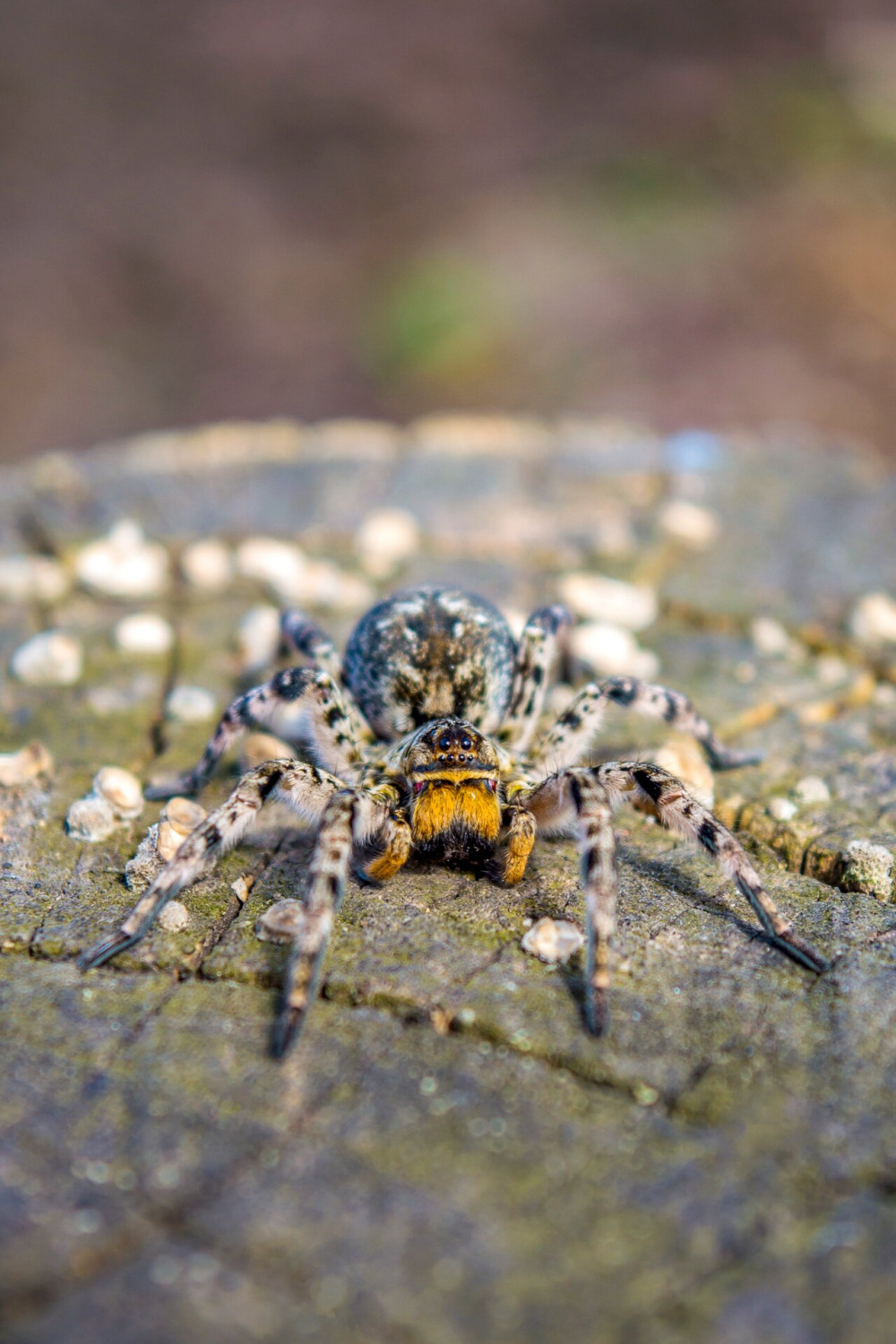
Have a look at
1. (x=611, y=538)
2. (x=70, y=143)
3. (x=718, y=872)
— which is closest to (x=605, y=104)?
(x=70, y=143)

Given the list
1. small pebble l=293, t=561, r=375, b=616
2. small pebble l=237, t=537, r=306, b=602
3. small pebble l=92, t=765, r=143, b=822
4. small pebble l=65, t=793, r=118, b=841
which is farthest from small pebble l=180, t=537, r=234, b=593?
small pebble l=65, t=793, r=118, b=841

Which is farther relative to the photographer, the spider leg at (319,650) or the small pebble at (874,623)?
the small pebble at (874,623)

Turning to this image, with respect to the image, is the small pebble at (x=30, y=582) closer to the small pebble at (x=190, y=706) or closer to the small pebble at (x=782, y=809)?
the small pebble at (x=190, y=706)

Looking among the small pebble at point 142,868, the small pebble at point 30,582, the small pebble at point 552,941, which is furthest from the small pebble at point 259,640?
the small pebble at point 552,941

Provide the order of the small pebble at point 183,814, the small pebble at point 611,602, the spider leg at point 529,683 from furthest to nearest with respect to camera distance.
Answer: the small pebble at point 611,602
the spider leg at point 529,683
the small pebble at point 183,814

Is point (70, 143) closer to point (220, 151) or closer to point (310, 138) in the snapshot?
point (220, 151)

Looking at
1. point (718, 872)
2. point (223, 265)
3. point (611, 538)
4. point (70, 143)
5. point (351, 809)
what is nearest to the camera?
point (351, 809)

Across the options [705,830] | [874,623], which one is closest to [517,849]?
[705,830]
